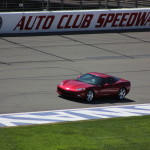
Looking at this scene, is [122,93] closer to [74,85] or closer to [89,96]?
[89,96]

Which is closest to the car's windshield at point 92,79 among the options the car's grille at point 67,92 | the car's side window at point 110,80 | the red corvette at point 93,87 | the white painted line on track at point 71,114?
the red corvette at point 93,87

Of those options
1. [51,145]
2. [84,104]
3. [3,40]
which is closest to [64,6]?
[3,40]

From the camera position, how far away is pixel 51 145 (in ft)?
55.1

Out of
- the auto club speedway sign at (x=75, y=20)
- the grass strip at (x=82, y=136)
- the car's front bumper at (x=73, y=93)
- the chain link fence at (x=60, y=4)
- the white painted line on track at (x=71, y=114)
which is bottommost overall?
the white painted line on track at (x=71, y=114)

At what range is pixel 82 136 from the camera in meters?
18.2

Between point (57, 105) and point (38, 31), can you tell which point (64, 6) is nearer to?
point (38, 31)

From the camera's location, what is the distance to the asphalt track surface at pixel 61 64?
77.5 ft

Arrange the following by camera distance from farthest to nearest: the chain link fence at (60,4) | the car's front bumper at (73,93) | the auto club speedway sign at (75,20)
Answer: the chain link fence at (60,4) → the auto club speedway sign at (75,20) → the car's front bumper at (73,93)

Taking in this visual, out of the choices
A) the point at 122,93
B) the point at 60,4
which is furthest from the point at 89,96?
the point at 60,4

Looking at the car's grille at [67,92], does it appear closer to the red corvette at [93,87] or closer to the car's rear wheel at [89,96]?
the red corvette at [93,87]

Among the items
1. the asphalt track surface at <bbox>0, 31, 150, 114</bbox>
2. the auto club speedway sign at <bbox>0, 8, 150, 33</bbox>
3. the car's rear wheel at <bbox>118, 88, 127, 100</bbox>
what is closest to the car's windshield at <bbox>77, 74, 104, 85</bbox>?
the asphalt track surface at <bbox>0, 31, 150, 114</bbox>

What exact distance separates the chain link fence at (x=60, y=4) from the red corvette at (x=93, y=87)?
14908 mm

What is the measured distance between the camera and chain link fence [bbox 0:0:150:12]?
37.9 meters

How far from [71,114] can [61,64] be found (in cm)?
936
